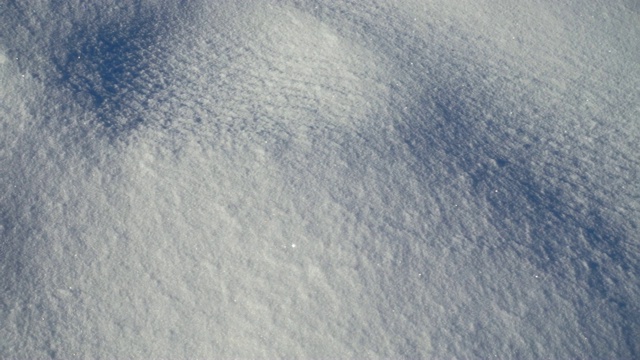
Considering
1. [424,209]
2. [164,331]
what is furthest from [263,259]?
[424,209]

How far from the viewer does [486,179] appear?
2682 millimetres

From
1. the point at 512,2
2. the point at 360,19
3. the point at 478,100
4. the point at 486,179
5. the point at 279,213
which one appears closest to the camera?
the point at 279,213

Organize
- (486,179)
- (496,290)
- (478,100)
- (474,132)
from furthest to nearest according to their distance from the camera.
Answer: (478,100) → (474,132) → (486,179) → (496,290)

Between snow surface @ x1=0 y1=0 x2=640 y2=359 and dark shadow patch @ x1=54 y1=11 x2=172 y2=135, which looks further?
dark shadow patch @ x1=54 y1=11 x2=172 y2=135

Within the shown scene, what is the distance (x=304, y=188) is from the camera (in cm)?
255

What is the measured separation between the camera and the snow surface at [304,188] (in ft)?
7.20

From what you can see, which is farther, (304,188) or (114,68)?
(114,68)

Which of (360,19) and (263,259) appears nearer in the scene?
(263,259)

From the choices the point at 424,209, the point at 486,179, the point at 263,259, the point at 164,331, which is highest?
the point at 486,179

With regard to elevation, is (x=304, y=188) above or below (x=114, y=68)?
above

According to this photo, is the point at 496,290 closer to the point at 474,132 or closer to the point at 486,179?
the point at 486,179

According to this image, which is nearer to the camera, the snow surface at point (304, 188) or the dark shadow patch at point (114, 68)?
the snow surface at point (304, 188)

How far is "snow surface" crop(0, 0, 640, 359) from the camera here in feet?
7.20

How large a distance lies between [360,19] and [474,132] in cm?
117
